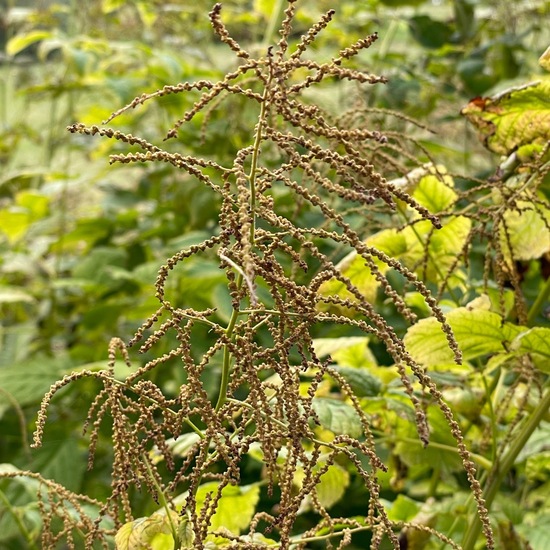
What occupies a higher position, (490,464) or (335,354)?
(335,354)

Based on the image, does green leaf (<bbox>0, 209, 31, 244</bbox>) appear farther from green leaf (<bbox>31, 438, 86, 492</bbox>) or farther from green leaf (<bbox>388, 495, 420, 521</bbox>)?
green leaf (<bbox>388, 495, 420, 521</bbox>)

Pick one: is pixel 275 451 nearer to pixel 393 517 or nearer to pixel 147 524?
pixel 147 524

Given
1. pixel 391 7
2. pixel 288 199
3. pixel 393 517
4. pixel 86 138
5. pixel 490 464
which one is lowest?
pixel 393 517

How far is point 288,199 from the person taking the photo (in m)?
2.27

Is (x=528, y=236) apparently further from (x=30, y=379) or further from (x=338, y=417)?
(x=30, y=379)

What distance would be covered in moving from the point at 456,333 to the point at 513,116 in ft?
1.25

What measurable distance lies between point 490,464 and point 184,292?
1.03 m

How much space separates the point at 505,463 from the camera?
50.9 inches

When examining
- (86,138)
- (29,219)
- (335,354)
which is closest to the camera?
(335,354)

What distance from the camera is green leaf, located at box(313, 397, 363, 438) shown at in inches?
49.1

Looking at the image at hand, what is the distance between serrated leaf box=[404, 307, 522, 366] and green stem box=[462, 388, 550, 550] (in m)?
0.14

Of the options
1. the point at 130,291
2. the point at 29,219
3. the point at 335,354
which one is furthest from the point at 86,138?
the point at 335,354

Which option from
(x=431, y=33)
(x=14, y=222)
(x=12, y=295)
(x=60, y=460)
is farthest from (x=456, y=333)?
(x=431, y=33)

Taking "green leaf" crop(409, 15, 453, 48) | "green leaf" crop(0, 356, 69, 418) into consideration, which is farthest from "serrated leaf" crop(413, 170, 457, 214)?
"green leaf" crop(409, 15, 453, 48)
